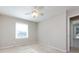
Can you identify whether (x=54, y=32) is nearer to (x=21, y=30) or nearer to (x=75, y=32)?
(x=75, y=32)

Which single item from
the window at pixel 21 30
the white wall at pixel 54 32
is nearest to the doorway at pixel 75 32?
the white wall at pixel 54 32

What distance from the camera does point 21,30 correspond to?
17.7ft

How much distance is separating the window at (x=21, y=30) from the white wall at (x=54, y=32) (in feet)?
3.85

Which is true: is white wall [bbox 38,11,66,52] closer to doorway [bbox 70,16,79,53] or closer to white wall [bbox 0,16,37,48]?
white wall [bbox 0,16,37,48]

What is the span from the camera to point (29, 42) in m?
6.13

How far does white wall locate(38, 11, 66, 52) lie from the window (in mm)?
1173

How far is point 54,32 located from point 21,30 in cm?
226

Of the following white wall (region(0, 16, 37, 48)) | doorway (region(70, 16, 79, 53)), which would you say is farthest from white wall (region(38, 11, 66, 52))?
doorway (region(70, 16, 79, 53))

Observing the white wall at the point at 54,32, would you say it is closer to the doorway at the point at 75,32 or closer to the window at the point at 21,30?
the window at the point at 21,30

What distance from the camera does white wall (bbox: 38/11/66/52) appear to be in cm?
406
